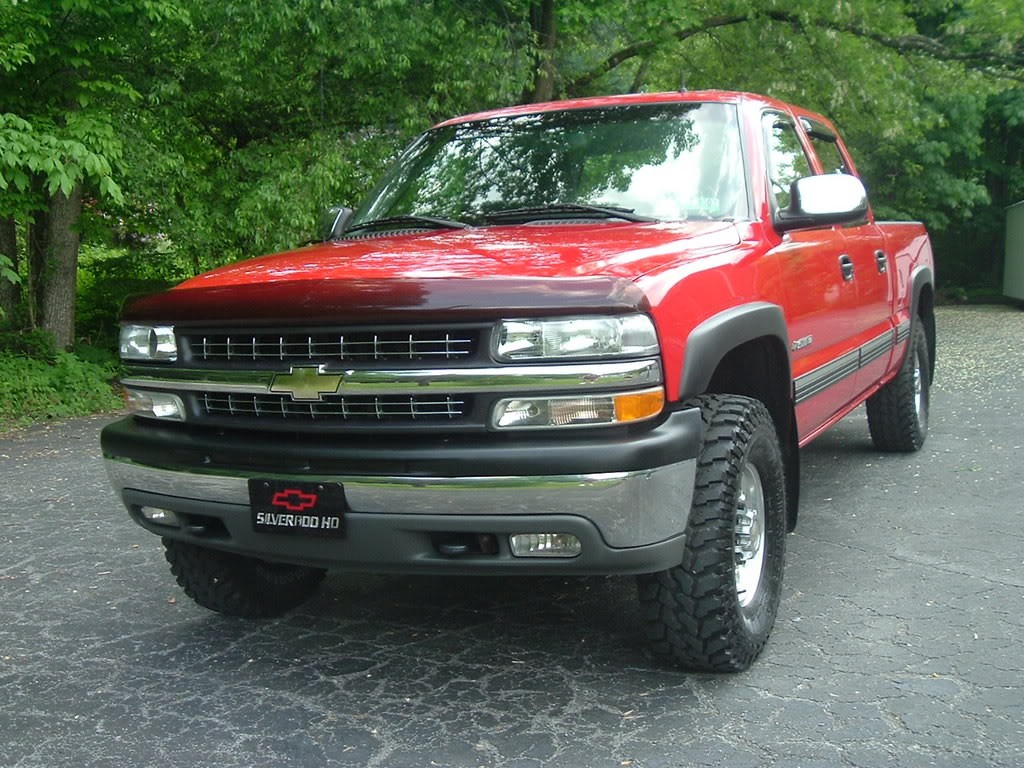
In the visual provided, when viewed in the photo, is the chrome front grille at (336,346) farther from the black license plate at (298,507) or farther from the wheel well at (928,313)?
the wheel well at (928,313)

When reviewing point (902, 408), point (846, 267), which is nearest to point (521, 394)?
point (846, 267)

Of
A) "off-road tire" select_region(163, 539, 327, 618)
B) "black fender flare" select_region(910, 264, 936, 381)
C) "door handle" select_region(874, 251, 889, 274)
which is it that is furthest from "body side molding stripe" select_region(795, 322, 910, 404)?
"off-road tire" select_region(163, 539, 327, 618)

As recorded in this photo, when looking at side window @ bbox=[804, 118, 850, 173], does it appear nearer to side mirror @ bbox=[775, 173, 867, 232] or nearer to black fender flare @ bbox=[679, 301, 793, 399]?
side mirror @ bbox=[775, 173, 867, 232]

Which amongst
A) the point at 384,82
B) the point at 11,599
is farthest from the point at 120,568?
the point at 384,82

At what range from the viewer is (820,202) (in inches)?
168

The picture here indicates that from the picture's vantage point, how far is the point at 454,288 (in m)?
3.14

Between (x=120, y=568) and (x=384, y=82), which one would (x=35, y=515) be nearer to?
(x=120, y=568)

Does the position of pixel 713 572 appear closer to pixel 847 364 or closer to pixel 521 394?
pixel 521 394

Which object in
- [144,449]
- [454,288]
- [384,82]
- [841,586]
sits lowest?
[841,586]

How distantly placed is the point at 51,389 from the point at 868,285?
8.09 meters

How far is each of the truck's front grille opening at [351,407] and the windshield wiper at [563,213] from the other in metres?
1.28

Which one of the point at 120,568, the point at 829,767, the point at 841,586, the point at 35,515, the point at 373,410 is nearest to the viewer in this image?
the point at 829,767

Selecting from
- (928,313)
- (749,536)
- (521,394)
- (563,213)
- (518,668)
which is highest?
(563,213)

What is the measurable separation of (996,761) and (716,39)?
50.8 feet
